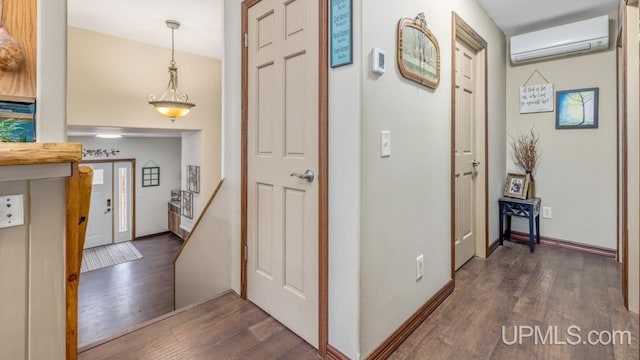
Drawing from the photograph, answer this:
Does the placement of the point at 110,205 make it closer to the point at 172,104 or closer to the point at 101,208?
the point at 101,208

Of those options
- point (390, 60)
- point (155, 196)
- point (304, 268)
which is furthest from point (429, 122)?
point (155, 196)

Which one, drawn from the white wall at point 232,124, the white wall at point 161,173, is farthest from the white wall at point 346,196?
the white wall at point 161,173

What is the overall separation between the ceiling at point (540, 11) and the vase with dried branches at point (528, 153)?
3.49ft

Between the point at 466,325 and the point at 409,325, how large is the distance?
368mm

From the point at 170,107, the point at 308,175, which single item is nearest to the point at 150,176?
the point at 170,107

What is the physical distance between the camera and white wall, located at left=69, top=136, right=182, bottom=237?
269 inches

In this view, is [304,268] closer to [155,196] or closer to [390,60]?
[390,60]

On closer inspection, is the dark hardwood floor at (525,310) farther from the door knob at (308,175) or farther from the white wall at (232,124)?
the white wall at (232,124)

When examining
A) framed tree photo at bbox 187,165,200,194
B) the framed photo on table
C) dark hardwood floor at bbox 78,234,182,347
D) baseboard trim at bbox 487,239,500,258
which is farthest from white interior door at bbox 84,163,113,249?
the framed photo on table

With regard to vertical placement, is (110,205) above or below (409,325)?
above

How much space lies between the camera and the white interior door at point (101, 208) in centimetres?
655

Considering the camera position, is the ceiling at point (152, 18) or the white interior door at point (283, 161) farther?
the ceiling at point (152, 18)

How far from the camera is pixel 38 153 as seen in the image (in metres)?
1.02

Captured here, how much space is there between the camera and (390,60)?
4.96 feet
